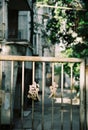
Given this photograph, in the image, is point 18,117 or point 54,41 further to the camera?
point 54,41

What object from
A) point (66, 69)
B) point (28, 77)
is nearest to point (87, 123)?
point (66, 69)

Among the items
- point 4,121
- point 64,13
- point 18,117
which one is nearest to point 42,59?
point 4,121

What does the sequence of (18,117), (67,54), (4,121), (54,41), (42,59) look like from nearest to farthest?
(42,59) < (4,121) < (18,117) < (67,54) < (54,41)

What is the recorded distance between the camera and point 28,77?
65.2ft

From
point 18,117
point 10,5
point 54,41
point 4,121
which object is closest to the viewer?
point 4,121

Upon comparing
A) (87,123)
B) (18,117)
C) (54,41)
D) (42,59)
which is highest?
(54,41)

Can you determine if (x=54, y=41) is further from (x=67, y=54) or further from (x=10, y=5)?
(x=10, y=5)

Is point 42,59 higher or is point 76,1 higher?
point 76,1

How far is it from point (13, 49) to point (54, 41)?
5.57 metres

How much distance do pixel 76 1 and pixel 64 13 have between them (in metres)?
2.58

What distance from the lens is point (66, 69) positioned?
1839 cm

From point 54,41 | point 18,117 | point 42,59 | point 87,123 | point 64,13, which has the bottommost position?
point 18,117

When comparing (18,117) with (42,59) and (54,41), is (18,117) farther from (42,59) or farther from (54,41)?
(42,59)

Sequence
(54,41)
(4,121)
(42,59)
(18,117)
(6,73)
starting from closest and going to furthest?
(42,59), (4,121), (6,73), (18,117), (54,41)
